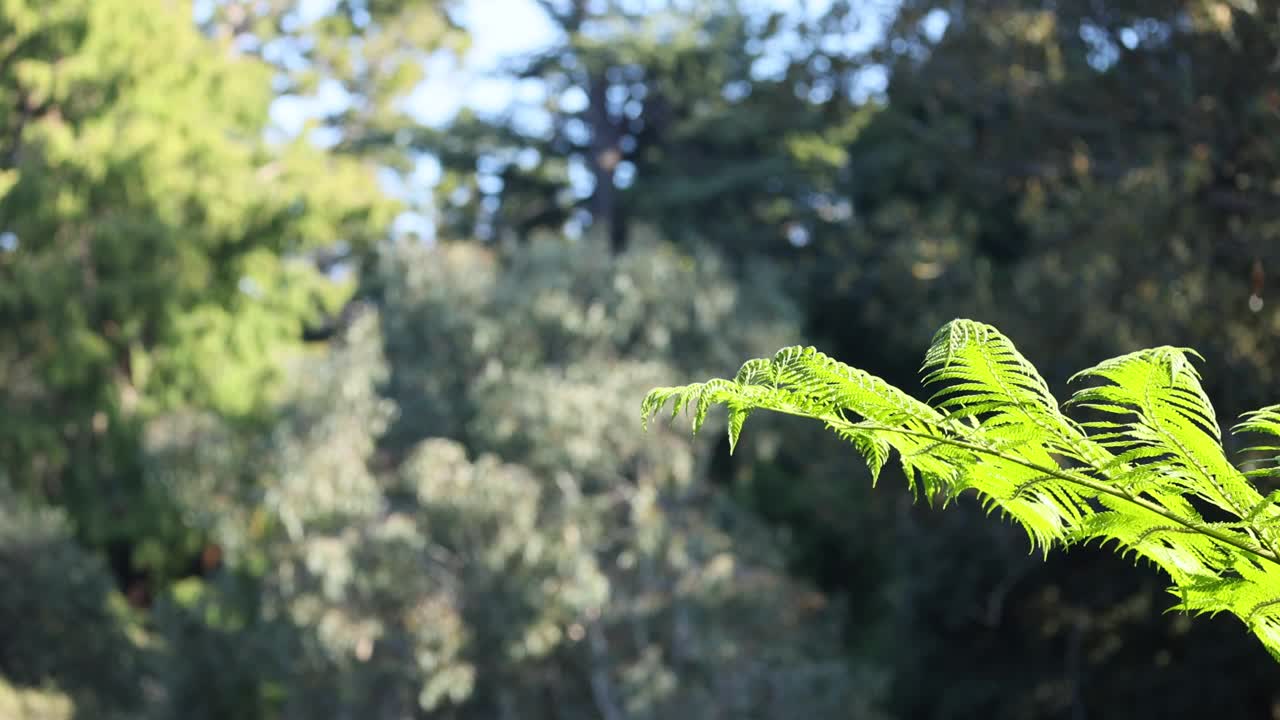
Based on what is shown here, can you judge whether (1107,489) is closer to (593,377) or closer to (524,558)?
(524,558)

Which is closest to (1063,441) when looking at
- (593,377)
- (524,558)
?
(524,558)

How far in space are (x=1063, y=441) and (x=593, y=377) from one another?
42.0 feet

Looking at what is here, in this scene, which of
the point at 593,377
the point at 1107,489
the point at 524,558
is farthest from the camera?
the point at 593,377

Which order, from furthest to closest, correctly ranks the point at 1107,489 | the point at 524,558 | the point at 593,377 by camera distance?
the point at 593,377 < the point at 524,558 < the point at 1107,489

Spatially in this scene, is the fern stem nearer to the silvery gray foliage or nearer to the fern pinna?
the fern pinna

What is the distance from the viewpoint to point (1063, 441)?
2715 millimetres

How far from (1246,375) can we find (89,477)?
12870 millimetres

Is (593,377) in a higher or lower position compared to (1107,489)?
lower

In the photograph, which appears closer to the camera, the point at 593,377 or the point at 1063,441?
the point at 1063,441

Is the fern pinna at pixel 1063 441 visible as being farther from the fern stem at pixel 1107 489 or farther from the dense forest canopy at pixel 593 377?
the dense forest canopy at pixel 593 377

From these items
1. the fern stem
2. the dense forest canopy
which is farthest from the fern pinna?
the dense forest canopy

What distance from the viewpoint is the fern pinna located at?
270 centimetres

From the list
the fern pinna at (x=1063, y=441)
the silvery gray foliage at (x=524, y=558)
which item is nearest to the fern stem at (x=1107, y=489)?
the fern pinna at (x=1063, y=441)

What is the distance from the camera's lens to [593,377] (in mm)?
15453
